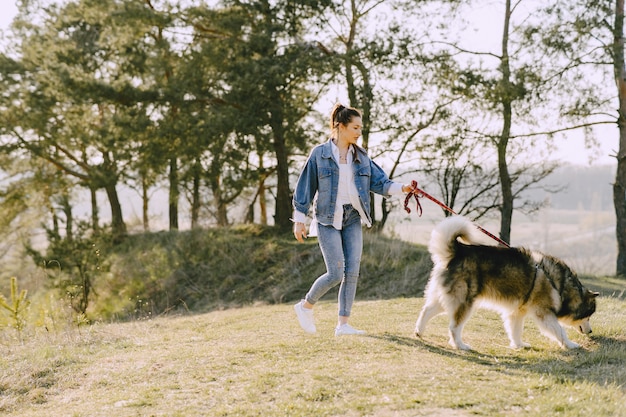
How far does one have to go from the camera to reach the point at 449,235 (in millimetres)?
5863

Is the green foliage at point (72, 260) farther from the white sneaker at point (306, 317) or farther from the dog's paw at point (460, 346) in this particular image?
the dog's paw at point (460, 346)

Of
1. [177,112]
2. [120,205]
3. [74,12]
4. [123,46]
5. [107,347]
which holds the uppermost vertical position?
[74,12]

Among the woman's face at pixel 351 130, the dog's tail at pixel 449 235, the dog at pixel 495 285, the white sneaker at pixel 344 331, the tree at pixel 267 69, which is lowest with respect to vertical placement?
the white sneaker at pixel 344 331

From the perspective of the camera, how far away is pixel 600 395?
4.25 m

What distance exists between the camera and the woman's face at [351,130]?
582 cm

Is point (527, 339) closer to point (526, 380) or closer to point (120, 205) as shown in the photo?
point (526, 380)

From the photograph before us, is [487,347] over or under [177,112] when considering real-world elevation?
under

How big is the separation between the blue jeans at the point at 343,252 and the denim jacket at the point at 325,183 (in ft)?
0.41

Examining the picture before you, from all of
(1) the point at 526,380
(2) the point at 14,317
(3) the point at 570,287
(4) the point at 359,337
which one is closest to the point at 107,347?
(2) the point at 14,317

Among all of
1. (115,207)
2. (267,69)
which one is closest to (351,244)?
(267,69)

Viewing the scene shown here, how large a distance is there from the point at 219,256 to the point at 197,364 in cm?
1195

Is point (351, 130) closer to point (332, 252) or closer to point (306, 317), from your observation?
point (332, 252)

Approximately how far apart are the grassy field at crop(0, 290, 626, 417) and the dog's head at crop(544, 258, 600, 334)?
10.6 inches

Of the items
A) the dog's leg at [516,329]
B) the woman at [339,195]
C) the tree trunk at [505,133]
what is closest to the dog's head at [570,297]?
the dog's leg at [516,329]
